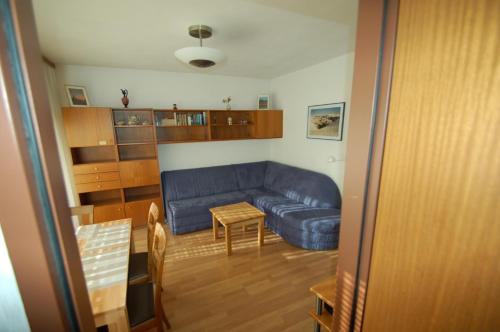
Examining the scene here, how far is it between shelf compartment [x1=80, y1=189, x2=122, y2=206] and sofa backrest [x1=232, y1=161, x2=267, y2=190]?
2046 mm

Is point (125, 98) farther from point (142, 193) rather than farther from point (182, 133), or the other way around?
point (142, 193)

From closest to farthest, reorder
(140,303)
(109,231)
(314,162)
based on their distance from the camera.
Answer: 1. (140,303)
2. (109,231)
3. (314,162)

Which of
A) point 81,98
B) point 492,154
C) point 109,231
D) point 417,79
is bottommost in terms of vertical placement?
point 109,231

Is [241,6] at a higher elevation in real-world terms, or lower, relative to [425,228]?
higher

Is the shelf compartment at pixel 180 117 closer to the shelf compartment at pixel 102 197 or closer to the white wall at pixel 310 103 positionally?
the shelf compartment at pixel 102 197

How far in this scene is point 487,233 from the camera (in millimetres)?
436

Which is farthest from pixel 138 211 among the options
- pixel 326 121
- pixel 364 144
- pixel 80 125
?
pixel 364 144

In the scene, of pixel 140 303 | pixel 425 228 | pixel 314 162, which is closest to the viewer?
pixel 425 228

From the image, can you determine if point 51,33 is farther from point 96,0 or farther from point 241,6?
point 241,6

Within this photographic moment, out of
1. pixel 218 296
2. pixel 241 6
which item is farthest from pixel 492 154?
pixel 218 296

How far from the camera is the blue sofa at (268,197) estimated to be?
2766 mm

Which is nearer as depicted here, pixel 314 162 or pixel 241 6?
pixel 241 6

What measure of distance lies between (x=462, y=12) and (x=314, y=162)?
128 inches

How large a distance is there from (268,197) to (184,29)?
262 cm
